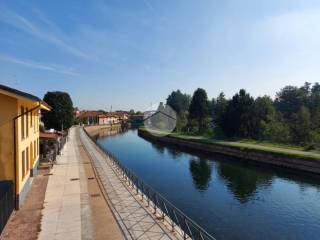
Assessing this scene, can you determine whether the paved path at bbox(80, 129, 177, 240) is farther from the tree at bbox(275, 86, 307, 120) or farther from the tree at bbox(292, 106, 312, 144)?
the tree at bbox(275, 86, 307, 120)

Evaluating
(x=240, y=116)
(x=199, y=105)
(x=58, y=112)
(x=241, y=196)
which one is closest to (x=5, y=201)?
(x=241, y=196)

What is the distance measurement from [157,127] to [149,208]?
73.0 meters

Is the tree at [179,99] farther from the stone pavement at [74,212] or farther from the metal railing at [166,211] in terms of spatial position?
the stone pavement at [74,212]

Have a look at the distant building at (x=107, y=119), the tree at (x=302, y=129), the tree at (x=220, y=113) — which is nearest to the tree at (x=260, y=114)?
the tree at (x=220, y=113)

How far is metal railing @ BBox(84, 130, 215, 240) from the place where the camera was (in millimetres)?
10969

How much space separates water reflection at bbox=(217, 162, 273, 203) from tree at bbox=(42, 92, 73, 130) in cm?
2445

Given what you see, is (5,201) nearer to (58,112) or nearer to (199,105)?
(58,112)

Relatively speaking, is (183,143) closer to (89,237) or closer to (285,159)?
(285,159)

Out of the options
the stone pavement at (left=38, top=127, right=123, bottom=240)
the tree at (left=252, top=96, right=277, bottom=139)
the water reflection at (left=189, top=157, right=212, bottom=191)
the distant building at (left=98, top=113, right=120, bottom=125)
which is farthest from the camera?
the distant building at (left=98, top=113, right=120, bottom=125)

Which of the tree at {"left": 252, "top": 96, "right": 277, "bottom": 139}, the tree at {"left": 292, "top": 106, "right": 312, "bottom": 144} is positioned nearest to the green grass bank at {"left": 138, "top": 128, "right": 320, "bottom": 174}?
the tree at {"left": 292, "top": 106, "right": 312, "bottom": 144}

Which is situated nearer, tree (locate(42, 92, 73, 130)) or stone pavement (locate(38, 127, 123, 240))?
stone pavement (locate(38, 127, 123, 240))

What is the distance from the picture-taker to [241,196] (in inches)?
891

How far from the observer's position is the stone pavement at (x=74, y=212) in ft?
38.0

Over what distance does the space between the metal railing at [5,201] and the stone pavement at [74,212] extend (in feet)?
5.05
